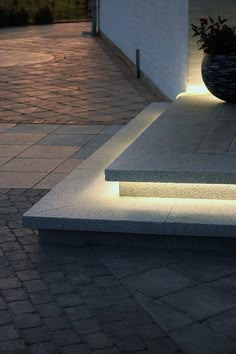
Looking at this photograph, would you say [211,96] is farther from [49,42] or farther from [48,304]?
[49,42]

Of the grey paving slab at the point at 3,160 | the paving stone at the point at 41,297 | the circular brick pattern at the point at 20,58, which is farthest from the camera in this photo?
the circular brick pattern at the point at 20,58

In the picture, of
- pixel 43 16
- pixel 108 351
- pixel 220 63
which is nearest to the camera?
pixel 108 351

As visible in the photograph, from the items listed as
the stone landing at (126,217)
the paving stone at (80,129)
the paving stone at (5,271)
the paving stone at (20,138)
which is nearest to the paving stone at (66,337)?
the paving stone at (5,271)

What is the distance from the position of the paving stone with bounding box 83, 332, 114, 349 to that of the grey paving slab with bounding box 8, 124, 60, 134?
551 centimetres

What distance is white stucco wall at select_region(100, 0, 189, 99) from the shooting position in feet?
32.5

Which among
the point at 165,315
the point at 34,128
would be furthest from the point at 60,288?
the point at 34,128

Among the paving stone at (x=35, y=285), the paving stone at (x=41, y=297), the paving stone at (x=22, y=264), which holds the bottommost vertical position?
the paving stone at (x=22, y=264)

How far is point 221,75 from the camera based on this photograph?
837cm

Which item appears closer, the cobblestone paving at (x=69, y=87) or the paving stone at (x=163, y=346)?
the paving stone at (x=163, y=346)

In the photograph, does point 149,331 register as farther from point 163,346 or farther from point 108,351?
point 108,351

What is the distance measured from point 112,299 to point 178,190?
1.44m

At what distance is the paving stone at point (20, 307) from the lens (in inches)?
189

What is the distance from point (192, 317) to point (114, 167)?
6.18 feet

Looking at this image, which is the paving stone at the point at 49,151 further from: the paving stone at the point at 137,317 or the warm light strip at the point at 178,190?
the paving stone at the point at 137,317
